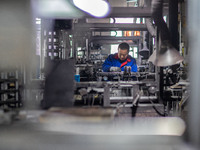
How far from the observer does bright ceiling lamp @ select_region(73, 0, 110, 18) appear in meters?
2.29

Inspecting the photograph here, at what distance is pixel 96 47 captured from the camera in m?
12.9

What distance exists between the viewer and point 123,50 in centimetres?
736

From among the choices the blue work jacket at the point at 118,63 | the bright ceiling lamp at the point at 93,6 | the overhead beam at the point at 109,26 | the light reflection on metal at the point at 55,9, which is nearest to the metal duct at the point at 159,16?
the bright ceiling lamp at the point at 93,6

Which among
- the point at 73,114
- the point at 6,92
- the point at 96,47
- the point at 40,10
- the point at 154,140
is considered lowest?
the point at 154,140

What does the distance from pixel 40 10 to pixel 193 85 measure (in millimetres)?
1692

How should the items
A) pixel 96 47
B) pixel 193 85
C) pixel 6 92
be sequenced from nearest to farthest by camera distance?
pixel 193 85, pixel 6 92, pixel 96 47

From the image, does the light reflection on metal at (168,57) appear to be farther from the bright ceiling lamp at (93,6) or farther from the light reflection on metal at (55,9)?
the light reflection on metal at (55,9)

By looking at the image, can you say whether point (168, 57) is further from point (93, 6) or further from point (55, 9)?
point (55, 9)

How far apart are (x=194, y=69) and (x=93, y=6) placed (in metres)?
1.42

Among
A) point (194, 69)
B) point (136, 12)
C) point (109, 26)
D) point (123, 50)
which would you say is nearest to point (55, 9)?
point (194, 69)

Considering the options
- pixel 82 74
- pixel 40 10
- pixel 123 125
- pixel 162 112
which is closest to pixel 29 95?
pixel 40 10

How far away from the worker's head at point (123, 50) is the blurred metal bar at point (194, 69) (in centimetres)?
586

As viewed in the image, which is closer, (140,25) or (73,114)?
(73,114)

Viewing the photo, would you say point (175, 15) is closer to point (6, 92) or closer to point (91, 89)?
point (91, 89)
